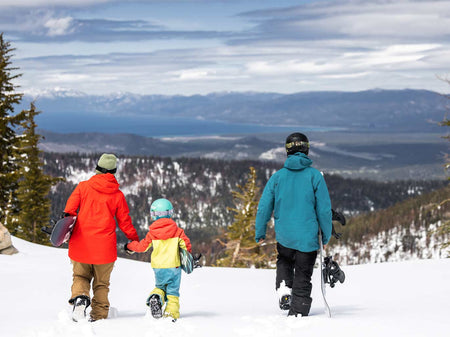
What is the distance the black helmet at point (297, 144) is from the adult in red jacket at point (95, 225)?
2583mm

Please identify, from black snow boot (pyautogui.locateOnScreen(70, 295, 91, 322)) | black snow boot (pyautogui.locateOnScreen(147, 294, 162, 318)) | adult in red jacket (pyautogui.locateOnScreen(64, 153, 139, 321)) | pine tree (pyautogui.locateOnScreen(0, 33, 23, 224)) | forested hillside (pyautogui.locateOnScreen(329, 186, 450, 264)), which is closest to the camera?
black snow boot (pyautogui.locateOnScreen(70, 295, 91, 322))

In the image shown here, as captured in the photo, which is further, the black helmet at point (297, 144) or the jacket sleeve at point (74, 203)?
the black helmet at point (297, 144)

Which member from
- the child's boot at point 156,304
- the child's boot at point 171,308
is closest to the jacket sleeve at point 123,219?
the child's boot at point 156,304

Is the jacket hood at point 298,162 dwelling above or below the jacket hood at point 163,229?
above

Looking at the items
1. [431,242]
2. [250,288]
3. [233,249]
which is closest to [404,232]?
[431,242]

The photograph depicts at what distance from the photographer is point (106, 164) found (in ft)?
24.4

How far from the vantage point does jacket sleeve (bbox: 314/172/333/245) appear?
284 inches

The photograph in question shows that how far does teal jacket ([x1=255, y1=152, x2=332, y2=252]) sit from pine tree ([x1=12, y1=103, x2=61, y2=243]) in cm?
2849

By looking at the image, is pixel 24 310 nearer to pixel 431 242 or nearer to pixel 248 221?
pixel 248 221

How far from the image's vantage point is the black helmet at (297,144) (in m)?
7.43

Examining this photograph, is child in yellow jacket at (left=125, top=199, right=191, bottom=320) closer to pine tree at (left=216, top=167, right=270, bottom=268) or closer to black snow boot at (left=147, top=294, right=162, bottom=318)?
black snow boot at (left=147, top=294, right=162, bottom=318)

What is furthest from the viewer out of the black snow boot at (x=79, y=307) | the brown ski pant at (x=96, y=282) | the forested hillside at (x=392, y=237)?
the forested hillside at (x=392, y=237)

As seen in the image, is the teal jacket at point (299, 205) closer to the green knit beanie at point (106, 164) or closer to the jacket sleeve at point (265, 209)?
the jacket sleeve at point (265, 209)

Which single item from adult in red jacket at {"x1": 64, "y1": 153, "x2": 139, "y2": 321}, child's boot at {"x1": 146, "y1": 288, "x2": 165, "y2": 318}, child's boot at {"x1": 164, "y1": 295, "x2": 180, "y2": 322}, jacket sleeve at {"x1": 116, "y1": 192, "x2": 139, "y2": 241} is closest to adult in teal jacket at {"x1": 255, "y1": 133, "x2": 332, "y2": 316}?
child's boot at {"x1": 164, "y1": 295, "x2": 180, "y2": 322}
